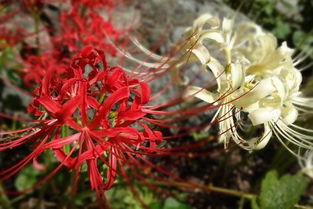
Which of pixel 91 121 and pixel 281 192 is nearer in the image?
pixel 91 121

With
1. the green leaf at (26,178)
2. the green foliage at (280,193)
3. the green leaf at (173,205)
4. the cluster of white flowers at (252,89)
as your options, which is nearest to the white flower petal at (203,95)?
the cluster of white flowers at (252,89)

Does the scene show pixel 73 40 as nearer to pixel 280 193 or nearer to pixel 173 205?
pixel 173 205

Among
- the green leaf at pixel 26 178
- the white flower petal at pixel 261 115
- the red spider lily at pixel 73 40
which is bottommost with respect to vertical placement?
the white flower petal at pixel 261 115

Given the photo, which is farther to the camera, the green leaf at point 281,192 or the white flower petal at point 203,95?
the green leaf at point 281,192

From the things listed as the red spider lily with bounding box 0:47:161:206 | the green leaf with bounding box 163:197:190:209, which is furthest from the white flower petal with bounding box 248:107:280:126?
the green leaf with bounding box 163:197:190:209

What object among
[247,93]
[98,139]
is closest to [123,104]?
[98,139]

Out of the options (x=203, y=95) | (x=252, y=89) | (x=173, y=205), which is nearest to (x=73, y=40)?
(x=173, y=205)

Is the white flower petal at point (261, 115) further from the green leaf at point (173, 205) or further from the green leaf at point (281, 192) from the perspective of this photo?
the green leaf at point (173, 205)

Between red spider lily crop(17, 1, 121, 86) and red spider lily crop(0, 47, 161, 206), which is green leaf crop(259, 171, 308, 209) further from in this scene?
red spider lily crop(17, 1, 121, 86)
